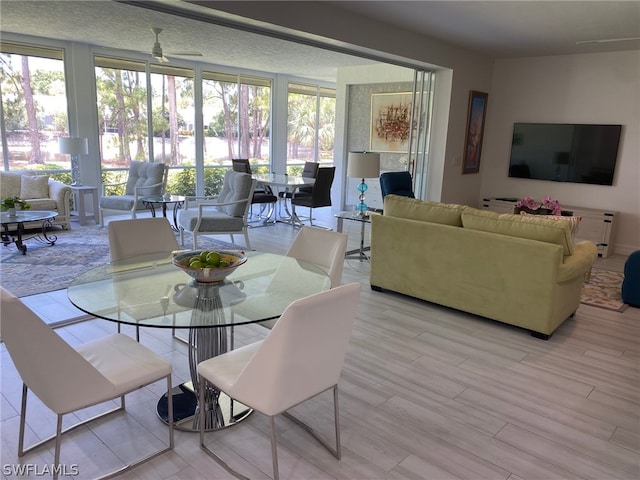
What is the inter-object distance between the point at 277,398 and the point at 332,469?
52 cm

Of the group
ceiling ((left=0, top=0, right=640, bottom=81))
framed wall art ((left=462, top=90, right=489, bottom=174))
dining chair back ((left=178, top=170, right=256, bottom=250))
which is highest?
ceiling ((left=0, top=0, right=640, bottom=81))

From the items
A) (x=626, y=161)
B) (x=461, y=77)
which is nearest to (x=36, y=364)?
(x=461, y=77)

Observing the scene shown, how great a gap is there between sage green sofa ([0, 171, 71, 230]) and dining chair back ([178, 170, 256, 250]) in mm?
1855

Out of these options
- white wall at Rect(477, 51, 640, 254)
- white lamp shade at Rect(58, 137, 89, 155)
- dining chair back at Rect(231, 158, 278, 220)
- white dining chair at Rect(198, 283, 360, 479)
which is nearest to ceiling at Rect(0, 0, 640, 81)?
white wall at Rect(477, 51, 640, 254)

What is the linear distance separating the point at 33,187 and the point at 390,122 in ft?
17.9

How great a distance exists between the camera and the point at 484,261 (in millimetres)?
3562

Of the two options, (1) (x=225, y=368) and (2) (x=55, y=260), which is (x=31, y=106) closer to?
(2) (x=55, y=260)

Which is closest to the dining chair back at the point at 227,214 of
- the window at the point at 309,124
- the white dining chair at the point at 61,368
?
the white dining chair at the point at 61,368

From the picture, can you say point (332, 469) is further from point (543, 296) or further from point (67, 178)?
point (67, 178)

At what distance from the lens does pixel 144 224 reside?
3.06m

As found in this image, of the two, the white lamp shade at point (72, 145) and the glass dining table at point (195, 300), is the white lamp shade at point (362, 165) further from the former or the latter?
the white lamp shade at point (72, 145)

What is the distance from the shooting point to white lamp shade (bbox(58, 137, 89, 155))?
6461 mm

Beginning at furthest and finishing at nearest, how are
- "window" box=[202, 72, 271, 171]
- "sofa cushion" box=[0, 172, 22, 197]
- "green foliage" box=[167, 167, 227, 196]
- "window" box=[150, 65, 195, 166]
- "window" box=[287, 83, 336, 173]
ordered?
"window" box=[287, 83, 336, 173] → "window" box=[202, 72, 271, 171] → "green foliage" box=[167, 167, 227, 196] → "window" box=[150, 65, 195, 166] → "sofa cushion" box=[0, 172, 22, 197]

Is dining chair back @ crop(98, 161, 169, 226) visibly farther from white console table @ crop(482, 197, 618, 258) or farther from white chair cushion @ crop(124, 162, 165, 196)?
white console table @ crop(482, 197, 618, 258)
